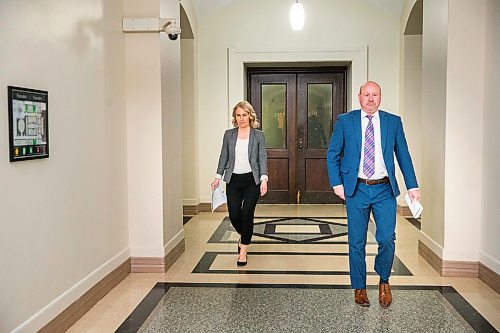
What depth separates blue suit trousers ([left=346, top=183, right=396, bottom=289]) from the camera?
14.0 ft

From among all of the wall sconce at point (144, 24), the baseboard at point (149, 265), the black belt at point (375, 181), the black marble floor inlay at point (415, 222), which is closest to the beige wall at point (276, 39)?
Result: the black marble floor inlay at point (415, 222)

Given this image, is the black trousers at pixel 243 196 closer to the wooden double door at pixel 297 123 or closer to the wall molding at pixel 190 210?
the wall molding at pixel 190 210

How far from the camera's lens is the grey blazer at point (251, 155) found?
565 centimetres

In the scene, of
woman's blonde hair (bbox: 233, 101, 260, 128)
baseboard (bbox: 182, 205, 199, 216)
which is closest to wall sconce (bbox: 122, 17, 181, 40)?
woman's blonde hair (bbox: 233, 101, 260, 128)

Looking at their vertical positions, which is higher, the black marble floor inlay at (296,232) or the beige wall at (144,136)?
the beige wall at (144,136)

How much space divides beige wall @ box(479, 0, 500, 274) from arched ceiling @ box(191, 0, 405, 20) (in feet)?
13.1

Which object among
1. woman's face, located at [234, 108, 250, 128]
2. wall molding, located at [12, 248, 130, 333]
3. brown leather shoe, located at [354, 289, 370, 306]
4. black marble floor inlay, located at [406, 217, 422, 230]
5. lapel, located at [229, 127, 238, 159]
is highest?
woman's face, located at [234, 108, 250, 128]

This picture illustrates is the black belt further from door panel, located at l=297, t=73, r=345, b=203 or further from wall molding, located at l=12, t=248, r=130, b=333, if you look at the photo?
door panel, located at l=297, t=73, r=345, b=203

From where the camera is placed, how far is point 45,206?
11.9 feet

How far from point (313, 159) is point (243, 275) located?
17.1 feet

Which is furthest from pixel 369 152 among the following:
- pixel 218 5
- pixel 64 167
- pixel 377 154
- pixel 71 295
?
pixel 218 5

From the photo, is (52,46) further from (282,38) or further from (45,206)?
(282,38)

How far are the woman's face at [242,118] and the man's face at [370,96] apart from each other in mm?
1609

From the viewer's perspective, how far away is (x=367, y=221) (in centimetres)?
436
